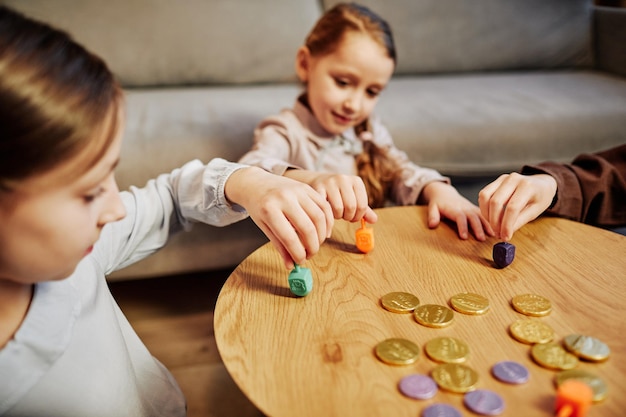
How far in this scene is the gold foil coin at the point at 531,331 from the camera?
0.63 metres

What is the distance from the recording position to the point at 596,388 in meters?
0.55

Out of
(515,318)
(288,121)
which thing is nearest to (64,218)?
(515,318)

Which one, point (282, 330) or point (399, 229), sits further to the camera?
point (399, 229)

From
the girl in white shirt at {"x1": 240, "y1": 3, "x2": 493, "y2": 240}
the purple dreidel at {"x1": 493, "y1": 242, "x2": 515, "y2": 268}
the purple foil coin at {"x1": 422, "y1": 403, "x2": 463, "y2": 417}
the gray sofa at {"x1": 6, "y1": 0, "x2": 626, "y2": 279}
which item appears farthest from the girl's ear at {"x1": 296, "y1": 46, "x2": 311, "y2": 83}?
the purple foil coin at {"x1": 422, "y1": 403, "x2": 463, "y2": 417}

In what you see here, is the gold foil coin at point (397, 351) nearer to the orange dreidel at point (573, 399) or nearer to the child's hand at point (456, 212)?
the orange dreidel at point (573, 399)

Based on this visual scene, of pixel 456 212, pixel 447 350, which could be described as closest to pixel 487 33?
pixel 456 212

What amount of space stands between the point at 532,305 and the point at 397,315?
18 cm

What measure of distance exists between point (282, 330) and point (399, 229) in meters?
0.34

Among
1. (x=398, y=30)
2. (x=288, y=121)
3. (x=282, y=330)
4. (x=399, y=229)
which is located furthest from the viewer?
(x=398, y=30)

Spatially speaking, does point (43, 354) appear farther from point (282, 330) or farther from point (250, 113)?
point (250, 113)

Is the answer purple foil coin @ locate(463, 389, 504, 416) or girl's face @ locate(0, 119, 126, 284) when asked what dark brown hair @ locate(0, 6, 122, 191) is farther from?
purple foil coin @ locate(463, 389, 504, 416)

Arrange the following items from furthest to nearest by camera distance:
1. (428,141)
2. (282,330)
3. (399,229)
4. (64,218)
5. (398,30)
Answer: (398,30) → (428,141) → (399,229) → (282,330) → (64,218)

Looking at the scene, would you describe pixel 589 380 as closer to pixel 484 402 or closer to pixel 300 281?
pixel 484 402

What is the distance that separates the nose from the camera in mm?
Answer: 594
